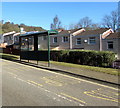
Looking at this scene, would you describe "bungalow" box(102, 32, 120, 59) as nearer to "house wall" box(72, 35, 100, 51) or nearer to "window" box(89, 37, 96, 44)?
"house wall" box(72, 35, 100, 51)

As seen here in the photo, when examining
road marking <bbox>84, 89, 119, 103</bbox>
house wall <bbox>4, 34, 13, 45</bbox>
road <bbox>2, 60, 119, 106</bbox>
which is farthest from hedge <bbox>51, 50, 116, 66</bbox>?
house wall <bbox>4, 34, 13, 45</bbox>

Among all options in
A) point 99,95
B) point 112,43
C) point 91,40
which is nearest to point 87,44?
point 91,40

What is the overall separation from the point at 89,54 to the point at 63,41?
880 inches

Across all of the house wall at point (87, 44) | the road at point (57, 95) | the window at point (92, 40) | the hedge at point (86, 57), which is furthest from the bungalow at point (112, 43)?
the road at point (57, 95)

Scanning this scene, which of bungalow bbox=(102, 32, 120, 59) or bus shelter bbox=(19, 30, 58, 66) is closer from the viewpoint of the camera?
bus shelter bbox=(19, 30, 58, 66)

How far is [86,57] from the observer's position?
45.5 feet

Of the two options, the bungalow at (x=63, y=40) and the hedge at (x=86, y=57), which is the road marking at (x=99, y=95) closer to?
the hedge at (x=86, y=57)

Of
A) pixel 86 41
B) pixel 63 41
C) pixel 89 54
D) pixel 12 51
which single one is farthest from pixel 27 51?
pixel 63 41

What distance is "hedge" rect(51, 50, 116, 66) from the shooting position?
1233 centimetres

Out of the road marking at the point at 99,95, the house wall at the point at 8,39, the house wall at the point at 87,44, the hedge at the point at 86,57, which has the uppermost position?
the house wall at the point at 8,39

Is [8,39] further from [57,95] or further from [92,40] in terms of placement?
[57,95]

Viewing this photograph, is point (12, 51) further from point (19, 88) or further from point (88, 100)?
point (88, 100)

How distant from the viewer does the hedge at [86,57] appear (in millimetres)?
12328

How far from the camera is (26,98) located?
195 inches
